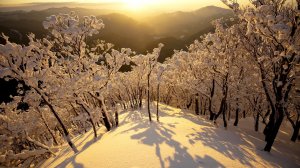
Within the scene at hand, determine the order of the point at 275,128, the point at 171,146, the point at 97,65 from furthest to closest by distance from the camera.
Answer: the point at 97,65 → the point at 275,128 → the point at 171,146

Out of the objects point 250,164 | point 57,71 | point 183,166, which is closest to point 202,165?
point 183,166

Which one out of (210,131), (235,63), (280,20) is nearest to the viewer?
(280,20)

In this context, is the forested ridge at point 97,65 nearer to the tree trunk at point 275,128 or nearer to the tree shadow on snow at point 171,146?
the tree trunk at point 275,128

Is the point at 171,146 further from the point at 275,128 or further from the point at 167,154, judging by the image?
the point at 275,128

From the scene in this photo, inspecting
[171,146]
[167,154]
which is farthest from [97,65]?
[167,154]

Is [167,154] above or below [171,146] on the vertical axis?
above

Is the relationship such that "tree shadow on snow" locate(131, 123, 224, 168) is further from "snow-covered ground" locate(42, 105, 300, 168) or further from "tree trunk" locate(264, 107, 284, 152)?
"tree trunk" locate(264, 107, 284, 152)

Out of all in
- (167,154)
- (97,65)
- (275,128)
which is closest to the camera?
(167,154)

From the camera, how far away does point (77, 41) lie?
18.5 meters

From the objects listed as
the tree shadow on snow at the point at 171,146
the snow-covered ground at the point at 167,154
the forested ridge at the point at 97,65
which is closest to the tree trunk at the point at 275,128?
the forested ridge at the point at 97,65

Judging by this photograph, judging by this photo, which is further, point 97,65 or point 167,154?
point 97,65

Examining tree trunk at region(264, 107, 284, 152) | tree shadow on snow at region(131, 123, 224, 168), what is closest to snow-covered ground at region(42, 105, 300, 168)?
tree shadow on snow at region(131, 123, 224, 168)

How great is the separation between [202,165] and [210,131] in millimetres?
8394

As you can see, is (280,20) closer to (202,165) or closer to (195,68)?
(202,165)
